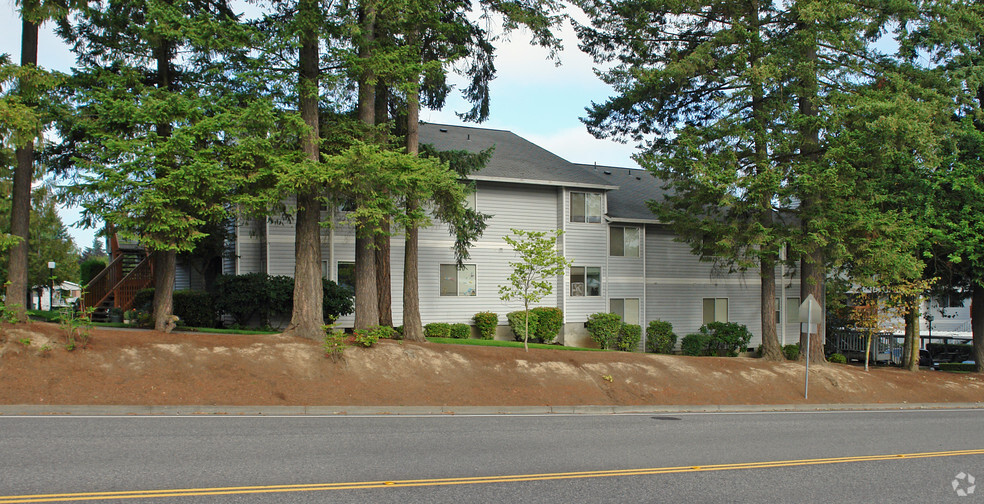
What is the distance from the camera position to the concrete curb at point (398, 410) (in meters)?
12.4

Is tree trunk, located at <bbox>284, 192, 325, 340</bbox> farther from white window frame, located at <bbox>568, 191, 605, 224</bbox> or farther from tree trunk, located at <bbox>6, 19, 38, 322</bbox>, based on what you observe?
white window frame, located at <bbox>568, 191, 605, 224</bbox>

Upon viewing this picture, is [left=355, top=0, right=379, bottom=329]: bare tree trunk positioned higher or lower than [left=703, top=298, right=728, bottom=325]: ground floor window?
higher

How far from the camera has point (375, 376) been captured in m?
16.6

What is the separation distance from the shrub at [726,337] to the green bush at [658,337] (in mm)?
1903

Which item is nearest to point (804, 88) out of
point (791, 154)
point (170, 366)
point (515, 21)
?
point (791, 154)

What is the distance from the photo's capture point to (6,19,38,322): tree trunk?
53.3ft

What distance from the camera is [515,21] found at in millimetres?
19906

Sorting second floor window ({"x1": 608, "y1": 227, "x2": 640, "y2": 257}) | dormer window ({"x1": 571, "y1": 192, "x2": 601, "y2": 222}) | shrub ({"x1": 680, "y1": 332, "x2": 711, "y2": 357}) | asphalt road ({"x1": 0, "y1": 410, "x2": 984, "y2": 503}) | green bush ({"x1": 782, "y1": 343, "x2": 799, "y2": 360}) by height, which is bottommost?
green bush ({"x1": 782, "y1": 343, "x2": 799, "y2": 360})

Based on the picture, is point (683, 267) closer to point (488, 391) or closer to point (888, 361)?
point (888, 361)

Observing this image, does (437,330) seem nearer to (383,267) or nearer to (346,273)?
(346,273)

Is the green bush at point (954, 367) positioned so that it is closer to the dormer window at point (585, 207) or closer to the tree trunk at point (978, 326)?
the tree trunk at point (978, 326)

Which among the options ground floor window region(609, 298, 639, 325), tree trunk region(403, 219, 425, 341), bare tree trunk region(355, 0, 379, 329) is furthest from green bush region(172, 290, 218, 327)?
ground floor window region(609, 298, 639, 325)

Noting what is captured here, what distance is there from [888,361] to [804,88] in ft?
57.3

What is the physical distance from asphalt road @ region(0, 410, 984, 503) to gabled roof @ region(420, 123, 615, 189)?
49.4 ft
